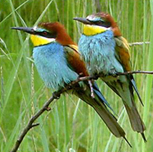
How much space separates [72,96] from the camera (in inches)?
85.2

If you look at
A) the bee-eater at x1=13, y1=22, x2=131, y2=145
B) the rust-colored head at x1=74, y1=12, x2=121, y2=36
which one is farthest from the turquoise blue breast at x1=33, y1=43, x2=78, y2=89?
the rust-colored head at x1=74, y1=12, x2=121, y2=36

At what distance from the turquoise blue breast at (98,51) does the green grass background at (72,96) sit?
11cm

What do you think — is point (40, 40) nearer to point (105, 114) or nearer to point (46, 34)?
point (46, 34)

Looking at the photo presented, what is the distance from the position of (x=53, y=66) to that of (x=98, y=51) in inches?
5.2

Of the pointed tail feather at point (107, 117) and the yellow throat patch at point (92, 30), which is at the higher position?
the yellow throat patch at point (92, 30)

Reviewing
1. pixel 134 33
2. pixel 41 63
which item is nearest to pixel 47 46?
pixel 41 63

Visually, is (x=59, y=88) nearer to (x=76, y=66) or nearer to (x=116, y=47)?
(x=76, y=66)

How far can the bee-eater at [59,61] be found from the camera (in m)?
1.37

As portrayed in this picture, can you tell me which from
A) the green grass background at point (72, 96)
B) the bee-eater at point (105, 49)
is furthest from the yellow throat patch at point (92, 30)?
the green grass background at point (72, 96)

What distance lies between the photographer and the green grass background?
141 cm

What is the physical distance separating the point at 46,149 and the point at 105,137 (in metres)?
0.48

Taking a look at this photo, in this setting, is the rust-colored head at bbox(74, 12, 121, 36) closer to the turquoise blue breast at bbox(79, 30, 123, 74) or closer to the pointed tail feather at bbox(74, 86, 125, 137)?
the turquoise blue breast at bbox(79, 30, 123, 74)

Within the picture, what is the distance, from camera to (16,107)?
104 inches

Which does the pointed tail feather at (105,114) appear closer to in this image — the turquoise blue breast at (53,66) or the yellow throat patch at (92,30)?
the turquoise blue breast at (53,66)
